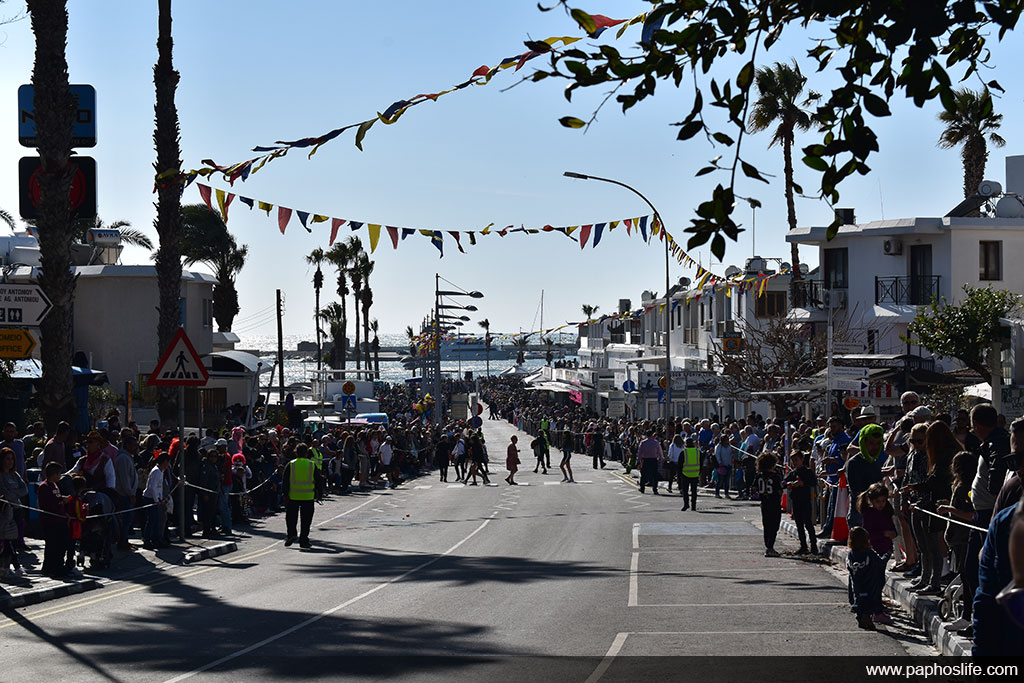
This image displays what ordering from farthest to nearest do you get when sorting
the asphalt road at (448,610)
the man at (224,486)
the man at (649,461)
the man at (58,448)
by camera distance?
1. the man at (649,461)
2. the man at (224,486)
3. the man at (58,448)
4. the asphalt road at (448,610)

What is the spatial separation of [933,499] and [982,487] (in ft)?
6.50

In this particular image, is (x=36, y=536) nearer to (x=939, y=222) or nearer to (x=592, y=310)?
(x=939, y=222)

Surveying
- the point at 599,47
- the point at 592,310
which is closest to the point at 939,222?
the point at 599,47

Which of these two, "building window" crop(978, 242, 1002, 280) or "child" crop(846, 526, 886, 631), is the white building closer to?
"building window" crop(978, 242, 1002, 280)

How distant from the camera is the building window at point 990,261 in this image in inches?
1662

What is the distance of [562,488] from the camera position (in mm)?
36812

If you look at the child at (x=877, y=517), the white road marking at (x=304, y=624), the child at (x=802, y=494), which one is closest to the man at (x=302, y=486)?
the white road marking at (x=304, y=624)

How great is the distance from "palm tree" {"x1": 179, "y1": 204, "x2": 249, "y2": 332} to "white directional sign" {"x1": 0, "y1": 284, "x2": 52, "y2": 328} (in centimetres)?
5143

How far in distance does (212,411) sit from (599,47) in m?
42.2

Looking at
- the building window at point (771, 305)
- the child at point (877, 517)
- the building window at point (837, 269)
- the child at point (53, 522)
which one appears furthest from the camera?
the building window at point (771, 305)

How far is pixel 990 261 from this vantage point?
4244cm

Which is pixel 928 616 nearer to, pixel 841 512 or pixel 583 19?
pixel 841 512

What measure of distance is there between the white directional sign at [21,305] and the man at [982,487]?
11.3m

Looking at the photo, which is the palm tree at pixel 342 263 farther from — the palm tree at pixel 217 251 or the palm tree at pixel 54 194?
the palm tree at pixel 54 194
